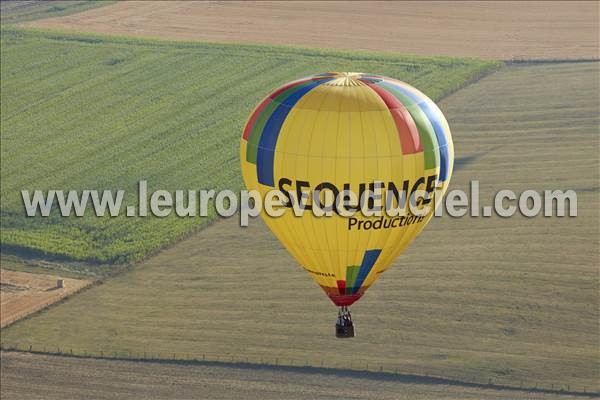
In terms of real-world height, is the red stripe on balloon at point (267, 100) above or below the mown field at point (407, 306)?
above

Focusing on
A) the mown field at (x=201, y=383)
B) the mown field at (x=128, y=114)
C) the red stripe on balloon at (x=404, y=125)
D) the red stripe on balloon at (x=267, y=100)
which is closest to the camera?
the red stripe on balloon at (x=404, y=125)

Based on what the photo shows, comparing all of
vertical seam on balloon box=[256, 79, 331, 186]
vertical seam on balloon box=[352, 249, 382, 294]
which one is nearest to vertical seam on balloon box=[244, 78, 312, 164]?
vertical seam on balloon box=[256, 79, 331, 186]

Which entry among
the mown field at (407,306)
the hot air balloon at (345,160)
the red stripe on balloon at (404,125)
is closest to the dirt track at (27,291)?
the mown field at (407,306)

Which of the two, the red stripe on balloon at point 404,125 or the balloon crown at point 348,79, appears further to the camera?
the balloon crown at point 348,79

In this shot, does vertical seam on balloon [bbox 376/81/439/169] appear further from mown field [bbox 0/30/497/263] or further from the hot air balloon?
mown field [bbox 0/30/497/263]


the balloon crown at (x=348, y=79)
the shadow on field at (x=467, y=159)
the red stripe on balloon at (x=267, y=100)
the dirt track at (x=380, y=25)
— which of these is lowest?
the red stripe on balloon at (x=267, y=100)

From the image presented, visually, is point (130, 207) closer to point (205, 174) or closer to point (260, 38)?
point (205, 174)

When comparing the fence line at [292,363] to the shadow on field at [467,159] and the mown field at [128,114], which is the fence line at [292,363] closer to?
the mown field at [128,114]
